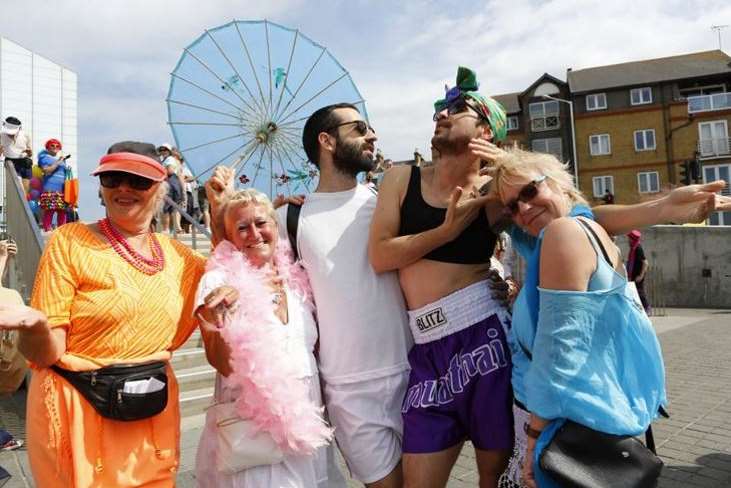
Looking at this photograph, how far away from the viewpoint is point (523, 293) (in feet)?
6.56

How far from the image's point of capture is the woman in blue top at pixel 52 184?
912cm

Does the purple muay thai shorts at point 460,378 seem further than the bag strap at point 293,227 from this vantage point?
No

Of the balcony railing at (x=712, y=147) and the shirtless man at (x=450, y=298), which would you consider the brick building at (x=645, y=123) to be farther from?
the shirtless man at (x=450, y=298)

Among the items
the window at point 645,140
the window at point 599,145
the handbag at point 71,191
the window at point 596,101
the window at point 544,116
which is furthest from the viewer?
the window at point 544,116

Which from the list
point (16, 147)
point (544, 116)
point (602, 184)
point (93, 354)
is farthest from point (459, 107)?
point (544, 116)

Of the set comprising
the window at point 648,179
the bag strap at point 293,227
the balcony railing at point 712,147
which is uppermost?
the balcony railing at point 712,147

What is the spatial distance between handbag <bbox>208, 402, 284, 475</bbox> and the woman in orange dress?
22 cm

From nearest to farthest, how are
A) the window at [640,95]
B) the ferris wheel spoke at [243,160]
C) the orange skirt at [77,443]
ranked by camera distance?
the orange skirt at [77,443]
the ferris wheel spoke at [243,160]
the window at [640,95]

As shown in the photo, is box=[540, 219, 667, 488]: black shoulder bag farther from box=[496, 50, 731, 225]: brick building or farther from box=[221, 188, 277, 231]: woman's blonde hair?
box=[496, 50, 731, 225]: brick building

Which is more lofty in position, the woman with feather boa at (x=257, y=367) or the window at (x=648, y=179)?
the window at (x=648, y=179)

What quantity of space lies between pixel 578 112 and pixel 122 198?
135 ft

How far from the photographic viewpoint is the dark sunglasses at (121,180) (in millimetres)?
2033

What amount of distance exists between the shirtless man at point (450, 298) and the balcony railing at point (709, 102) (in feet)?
132

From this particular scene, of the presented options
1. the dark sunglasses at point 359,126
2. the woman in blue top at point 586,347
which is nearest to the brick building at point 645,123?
the dark sunglasses at point 359,126
